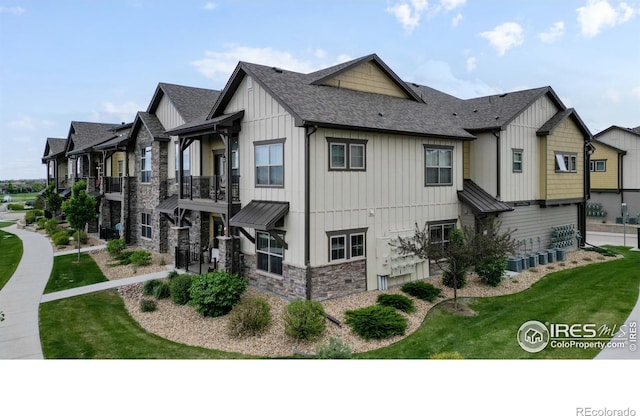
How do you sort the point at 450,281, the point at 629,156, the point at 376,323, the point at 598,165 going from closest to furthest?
the point at 376,323, the point at 450,281, the point at 629,156, the point at 598,165

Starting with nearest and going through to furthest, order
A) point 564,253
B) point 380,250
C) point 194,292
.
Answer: point 194,292
point 380,250
point 564,253

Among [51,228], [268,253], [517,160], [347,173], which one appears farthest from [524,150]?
[51,228]

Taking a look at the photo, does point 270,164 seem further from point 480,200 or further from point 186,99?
point 186,99

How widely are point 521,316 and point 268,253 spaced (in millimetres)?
7027

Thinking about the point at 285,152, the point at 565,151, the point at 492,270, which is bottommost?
the point at 492,270

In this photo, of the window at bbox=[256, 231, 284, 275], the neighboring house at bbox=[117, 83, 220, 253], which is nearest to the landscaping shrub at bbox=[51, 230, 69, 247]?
the neighboring house at bbox=[117, 83, 220, 253]

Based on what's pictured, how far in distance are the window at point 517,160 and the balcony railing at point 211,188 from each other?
10896 mm

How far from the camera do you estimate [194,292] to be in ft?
38.7

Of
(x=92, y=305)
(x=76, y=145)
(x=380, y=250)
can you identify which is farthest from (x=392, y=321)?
(x=76, y=145)

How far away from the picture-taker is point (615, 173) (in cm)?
2877

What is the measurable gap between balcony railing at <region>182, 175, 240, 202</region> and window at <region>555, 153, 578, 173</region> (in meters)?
13.9

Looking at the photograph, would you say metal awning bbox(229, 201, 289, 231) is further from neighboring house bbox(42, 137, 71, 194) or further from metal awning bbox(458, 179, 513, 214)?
neighboring house bbox(42, 137, 71, 194)

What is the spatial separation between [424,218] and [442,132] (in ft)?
9.72
